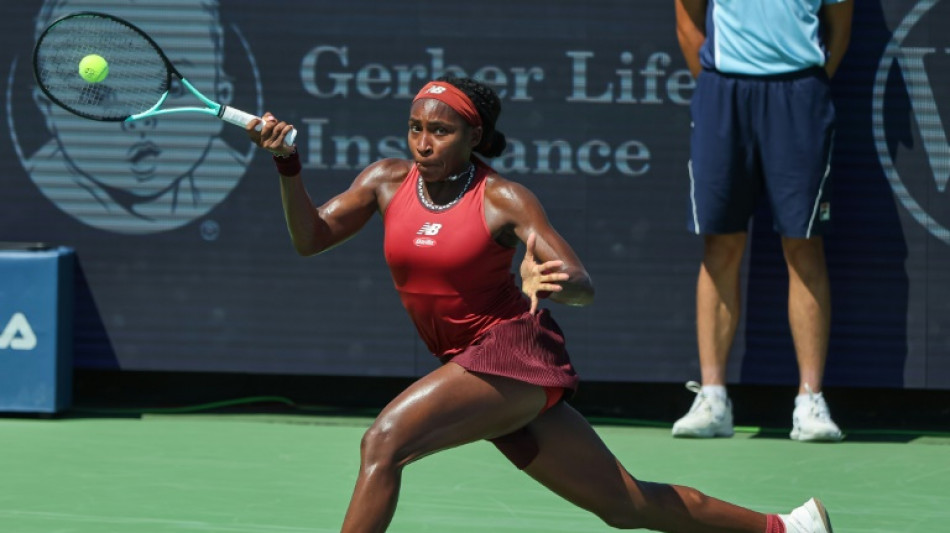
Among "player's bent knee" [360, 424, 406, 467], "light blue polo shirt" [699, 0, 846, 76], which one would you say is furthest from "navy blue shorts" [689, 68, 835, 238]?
"player's bent knee" [360, 424, 406, 467]

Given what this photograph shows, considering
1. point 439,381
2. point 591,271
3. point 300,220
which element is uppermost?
point 300,220

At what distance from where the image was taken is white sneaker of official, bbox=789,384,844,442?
6.57m

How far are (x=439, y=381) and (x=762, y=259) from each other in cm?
316

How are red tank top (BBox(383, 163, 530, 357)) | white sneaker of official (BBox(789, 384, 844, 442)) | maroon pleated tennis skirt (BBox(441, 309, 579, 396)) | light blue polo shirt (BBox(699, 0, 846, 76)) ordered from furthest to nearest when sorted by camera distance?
white sneaker of official (BBox(789, 384, 844, 442)) → light blue polo shirt (BBox(699, 0, 846, 76)) → red tank top (BBox(383, 163, 530, 357)) → maroon pleated tennis skirt (BBox(441, 309, 579, 396))

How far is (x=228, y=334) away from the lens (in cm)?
712

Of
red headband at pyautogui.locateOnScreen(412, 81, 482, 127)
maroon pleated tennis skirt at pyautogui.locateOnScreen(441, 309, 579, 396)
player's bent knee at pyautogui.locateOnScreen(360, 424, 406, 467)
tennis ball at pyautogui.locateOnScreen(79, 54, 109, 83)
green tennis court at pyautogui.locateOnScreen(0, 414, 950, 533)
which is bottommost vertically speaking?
green tennis court at pyautogui.locateOnScreen(0, 414, 950, 533)

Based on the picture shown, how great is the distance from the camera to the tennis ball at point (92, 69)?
505cm

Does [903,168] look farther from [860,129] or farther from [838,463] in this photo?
Answer: [838,463]

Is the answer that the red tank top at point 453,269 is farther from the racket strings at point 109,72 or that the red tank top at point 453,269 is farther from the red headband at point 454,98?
the racket strings at point 109,72

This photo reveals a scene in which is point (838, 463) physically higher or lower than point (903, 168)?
lower

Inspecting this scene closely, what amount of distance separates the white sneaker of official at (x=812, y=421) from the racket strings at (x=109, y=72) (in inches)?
110

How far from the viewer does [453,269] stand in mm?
4211

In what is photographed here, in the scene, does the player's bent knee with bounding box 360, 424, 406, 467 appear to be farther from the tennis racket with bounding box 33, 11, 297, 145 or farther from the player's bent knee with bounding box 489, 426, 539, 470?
the tennis racket with bounding box 33, 11, 297, 145

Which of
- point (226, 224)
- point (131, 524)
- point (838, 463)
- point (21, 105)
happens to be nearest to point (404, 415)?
point (131, 524)
